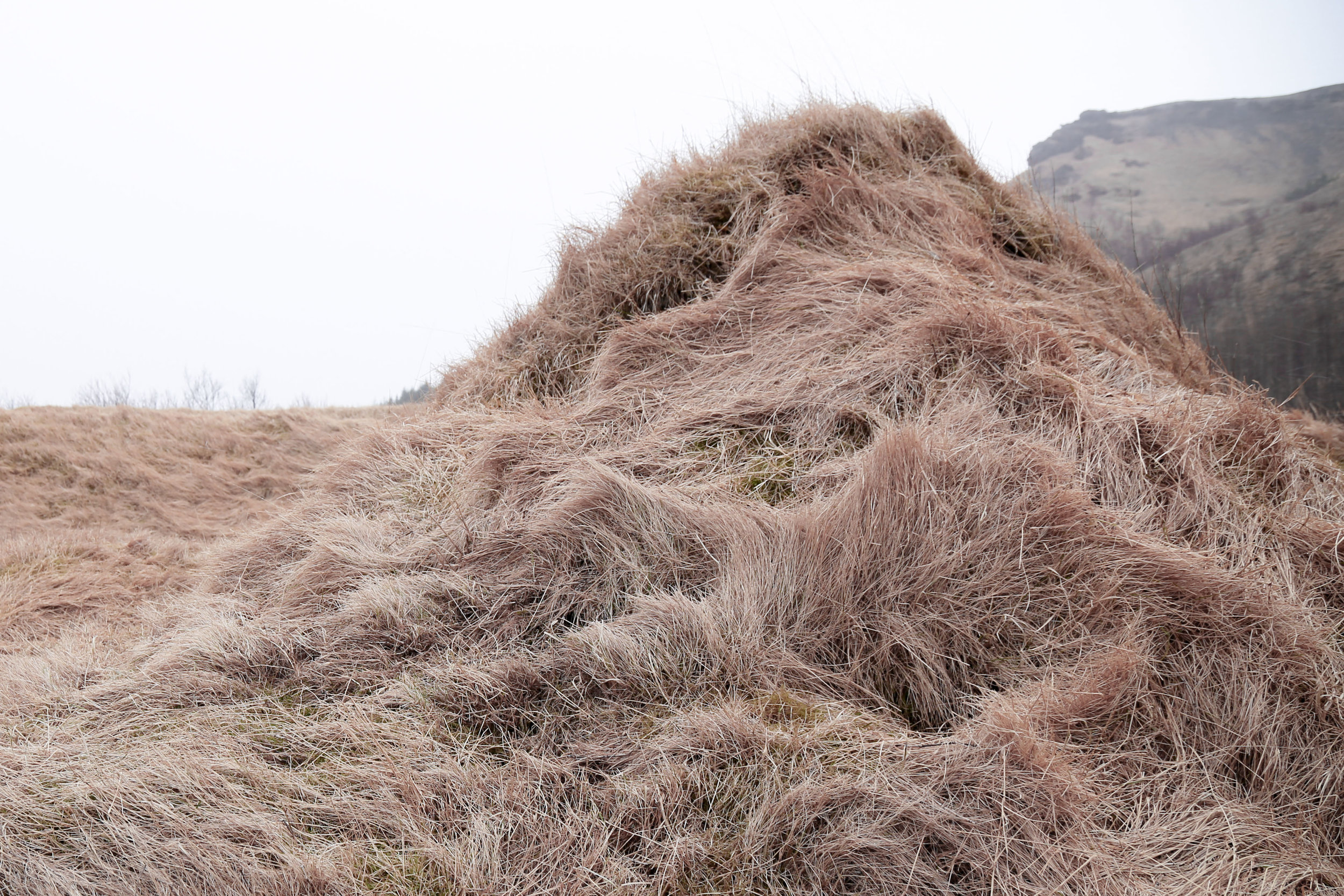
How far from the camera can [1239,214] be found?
5086mm

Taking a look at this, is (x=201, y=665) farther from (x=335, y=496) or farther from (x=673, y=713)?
(x=673, y=713)

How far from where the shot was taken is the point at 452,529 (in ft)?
7.70

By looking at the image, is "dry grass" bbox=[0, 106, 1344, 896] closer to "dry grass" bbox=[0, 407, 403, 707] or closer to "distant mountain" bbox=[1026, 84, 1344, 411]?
"dry grass" bbox=[0, 407, 403, 707]

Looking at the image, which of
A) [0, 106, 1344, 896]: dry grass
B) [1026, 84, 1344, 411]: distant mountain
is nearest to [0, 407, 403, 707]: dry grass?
[0, 106, 1344, 896]: dry grass

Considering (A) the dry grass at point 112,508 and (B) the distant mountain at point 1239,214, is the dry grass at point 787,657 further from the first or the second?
(B) the distant mountain at point 1239,214

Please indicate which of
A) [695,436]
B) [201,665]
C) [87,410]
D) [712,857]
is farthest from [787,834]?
[87,410]

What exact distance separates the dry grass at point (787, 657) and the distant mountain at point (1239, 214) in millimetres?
2650

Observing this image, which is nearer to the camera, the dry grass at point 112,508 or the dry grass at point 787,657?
the dry grass at point 787,657

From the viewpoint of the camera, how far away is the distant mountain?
4570 mm

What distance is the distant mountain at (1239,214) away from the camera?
457 centimetres

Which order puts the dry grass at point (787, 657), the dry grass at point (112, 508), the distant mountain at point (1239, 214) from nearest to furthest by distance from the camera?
the dry grass at point (787, 657) → the dry grass at point (112, 508) → the distant mountain at point (1239, 214)

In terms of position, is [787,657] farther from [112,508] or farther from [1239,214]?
[1239,214]

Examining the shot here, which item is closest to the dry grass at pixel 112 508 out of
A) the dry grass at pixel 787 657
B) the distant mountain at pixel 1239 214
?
the dry grass at pixel 787 657

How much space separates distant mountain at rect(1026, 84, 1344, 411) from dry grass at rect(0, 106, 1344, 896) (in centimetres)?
265
